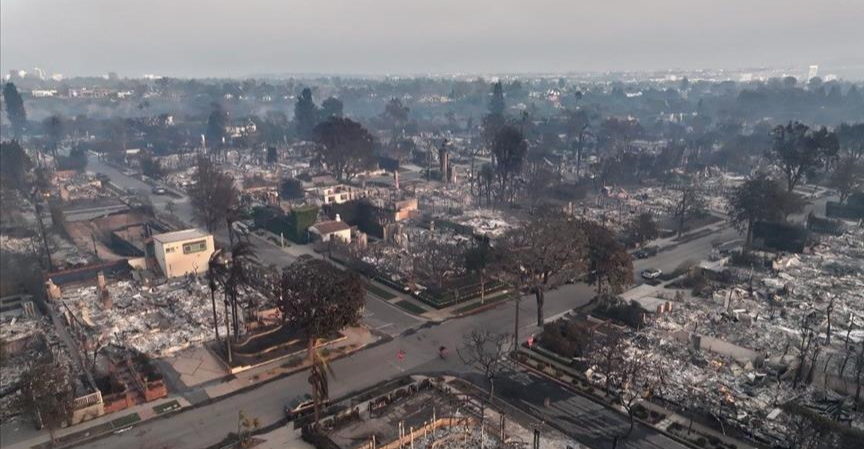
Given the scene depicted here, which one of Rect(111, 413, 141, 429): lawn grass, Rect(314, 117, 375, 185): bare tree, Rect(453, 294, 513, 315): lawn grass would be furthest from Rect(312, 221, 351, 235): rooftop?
Rect(314, 117, 375, 185): bare tree

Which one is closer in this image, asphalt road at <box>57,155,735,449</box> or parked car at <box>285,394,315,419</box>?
asphalt road at <box>57,155,735,449</box>

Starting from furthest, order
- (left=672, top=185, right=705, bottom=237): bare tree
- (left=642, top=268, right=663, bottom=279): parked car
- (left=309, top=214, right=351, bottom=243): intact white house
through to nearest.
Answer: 1. (left=672, top=185, right=705, bottom=237): bare tree
2. (left=309, top=214, right=351, bottom=243): intact white house
3. (left=642, top=268, right=663, bottom=279): parked car

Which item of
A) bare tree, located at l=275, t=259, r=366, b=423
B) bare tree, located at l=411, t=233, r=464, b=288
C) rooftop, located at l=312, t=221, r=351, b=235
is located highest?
bare tree, located at l=275, t=259, r=366, b=423

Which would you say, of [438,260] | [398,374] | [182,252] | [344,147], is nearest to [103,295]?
[182,252]

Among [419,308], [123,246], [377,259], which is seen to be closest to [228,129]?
[123,246]

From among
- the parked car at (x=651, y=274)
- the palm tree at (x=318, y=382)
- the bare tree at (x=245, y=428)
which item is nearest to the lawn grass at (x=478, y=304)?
the parked car at (x=651, y=274)

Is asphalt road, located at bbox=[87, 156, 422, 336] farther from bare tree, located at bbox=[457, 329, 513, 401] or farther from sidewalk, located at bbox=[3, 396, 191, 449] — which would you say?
sidewalk, located at bbox=[3, 396, 191, 449]

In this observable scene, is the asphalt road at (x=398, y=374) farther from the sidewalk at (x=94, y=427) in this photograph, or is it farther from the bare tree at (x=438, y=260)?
the bare tree at (x=438, y=260)

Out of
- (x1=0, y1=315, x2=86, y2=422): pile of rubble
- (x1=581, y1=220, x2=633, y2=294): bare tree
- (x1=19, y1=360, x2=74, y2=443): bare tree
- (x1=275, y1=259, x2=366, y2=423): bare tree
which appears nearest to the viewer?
(x1=19, y1=360, x2=74, y2=443): bare tree
